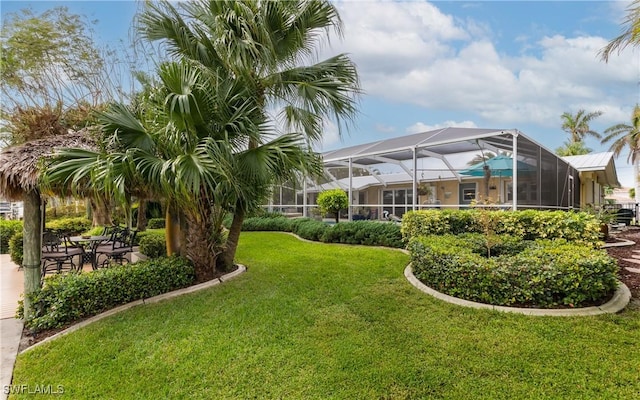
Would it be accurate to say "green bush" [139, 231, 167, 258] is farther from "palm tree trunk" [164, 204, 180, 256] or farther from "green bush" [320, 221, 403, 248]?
"green bush" [320, 221, 403, 248]

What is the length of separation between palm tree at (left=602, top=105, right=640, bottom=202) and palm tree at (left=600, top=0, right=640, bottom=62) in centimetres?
2316

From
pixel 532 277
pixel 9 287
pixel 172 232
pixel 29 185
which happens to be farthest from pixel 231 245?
pixel 532 277

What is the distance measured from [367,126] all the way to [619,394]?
562cm

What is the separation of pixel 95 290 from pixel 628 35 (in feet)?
32.1

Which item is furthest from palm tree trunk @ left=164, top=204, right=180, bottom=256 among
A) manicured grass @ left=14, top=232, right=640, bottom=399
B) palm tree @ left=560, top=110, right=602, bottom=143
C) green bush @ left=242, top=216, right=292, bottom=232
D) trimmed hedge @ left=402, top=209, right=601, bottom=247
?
palm tree @ left=560, top=110, right=602, bottom=143

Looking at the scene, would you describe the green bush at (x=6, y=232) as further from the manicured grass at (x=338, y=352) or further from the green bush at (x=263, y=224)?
the manicured grass at (x=338, y=352)

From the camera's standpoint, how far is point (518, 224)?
25.5ft

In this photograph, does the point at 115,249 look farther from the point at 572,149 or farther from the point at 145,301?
the point at 572,149

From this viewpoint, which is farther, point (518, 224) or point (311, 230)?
point (311, 230)

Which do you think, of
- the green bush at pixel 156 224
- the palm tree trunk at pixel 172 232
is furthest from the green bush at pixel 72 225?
the palm tree trunk at pixel 172 232

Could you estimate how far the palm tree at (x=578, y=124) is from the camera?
3438 cm

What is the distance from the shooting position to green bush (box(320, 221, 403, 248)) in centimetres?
973

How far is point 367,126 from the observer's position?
705 centimetres

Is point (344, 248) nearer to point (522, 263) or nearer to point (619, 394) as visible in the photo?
point (522, 263)
